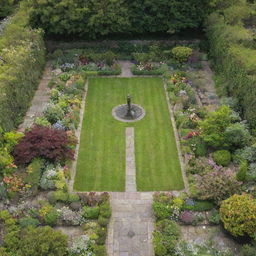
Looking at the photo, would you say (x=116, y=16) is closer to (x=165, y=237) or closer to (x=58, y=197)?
(x=58, y=197)

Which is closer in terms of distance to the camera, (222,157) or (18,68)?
(222,157)

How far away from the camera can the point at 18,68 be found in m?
32.2

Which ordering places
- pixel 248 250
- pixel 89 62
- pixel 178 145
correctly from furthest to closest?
pixel 89 62
pixel 178 145
pixel 248 250

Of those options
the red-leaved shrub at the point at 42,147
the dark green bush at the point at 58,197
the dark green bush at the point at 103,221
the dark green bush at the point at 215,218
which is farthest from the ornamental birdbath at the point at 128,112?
the dark green bush at the point at 215,218

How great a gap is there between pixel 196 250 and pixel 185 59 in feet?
79.1

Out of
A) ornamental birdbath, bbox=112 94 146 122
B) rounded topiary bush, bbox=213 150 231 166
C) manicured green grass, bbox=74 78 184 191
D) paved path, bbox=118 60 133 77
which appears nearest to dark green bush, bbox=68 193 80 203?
manicured green grass, bbox=74 78 184 191

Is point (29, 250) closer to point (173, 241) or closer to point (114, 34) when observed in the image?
point (173, 241)

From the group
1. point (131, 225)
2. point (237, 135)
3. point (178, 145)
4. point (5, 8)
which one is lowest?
point (178, 145)

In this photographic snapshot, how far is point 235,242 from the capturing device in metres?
22.0

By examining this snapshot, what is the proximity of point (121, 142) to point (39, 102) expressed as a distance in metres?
9.57

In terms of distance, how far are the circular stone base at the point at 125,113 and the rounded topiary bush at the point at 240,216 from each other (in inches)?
520

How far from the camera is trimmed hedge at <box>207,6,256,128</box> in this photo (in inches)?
1164

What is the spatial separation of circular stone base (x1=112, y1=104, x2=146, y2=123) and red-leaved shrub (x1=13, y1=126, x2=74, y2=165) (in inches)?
276

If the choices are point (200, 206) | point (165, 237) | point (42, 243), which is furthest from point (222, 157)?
point (42, 243)
